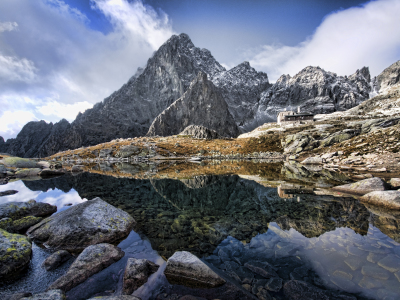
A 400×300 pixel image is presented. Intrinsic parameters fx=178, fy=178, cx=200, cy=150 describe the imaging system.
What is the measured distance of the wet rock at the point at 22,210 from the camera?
9.23 m

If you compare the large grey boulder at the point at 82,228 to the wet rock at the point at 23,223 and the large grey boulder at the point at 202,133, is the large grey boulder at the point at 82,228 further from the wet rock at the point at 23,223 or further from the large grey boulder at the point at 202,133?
the large grey boulder at the point at 202,133

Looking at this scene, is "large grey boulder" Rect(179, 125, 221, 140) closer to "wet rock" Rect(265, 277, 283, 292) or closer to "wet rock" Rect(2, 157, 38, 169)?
"wet rock" Rect(2, 157, 38, 169)

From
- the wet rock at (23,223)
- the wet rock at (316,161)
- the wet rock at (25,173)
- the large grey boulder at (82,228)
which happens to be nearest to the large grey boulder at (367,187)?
the large grey boulder at (82,228)

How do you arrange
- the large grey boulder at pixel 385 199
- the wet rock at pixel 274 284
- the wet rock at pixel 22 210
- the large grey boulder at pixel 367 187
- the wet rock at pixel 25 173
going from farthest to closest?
the wet rock at pixel 25 173, the large grey boulder at pixel 367 187, the large grey boulder at pixel 385 199, the wet rock at pixel 22 210, the wet rock at pixel 274 284

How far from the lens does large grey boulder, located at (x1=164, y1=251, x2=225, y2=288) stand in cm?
499

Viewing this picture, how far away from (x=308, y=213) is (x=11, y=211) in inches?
636

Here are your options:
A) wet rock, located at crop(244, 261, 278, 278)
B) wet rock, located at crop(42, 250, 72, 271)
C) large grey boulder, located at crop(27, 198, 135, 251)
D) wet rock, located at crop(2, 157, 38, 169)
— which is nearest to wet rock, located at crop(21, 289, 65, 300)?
wet rock, located at crop(42, 250, 72, 271)

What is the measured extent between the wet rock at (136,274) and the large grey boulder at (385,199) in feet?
43.4

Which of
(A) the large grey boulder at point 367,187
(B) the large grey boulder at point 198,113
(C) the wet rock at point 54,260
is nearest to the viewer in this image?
(C) the wet rock at point 54,260

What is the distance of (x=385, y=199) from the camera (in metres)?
10.6

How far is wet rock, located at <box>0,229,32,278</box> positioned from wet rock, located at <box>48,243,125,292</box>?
1902 mm

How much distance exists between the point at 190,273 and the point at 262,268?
2.35 meters

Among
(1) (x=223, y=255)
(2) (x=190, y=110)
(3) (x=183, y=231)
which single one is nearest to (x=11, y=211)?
(3) (x=183, y=231)

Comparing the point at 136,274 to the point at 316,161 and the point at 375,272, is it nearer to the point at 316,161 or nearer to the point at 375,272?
the point at 375,272
